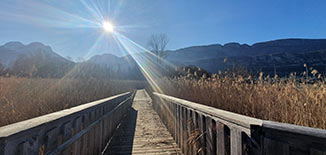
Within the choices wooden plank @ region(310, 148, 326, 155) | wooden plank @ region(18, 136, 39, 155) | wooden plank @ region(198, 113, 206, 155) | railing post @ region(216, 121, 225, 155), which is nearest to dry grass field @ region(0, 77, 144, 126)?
wooden plank @ region(18, 136, 39, 155)

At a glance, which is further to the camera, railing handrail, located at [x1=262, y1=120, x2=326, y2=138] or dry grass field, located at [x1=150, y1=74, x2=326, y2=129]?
dry grass field, located at [x1=150, y1=74, x2=326, y2=129]

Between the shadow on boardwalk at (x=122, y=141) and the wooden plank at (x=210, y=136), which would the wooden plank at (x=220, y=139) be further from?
the shadow on boardwalk at (x=122, y=141)

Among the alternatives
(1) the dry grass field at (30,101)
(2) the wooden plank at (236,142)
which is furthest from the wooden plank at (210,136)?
(1) the dry grass field at (30,101)

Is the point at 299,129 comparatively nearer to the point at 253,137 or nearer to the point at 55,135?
the point at 253,137

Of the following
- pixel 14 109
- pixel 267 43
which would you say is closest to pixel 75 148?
pixel 14 109

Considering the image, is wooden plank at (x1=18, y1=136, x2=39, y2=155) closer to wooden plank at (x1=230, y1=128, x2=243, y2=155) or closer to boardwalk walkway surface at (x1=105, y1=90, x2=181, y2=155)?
wooden plank at (x1=230, y1=128, x2=243, y2=155)

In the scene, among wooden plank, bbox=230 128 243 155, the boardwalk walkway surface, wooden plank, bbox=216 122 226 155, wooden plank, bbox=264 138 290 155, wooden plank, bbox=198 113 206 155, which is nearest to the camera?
wooden plank, bbox=264 138 290 155

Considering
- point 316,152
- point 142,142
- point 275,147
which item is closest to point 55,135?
point 275,147

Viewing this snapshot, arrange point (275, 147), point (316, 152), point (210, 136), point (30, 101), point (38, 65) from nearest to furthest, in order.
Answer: point (316, 152)
point (275, 147)
point (210, 136)
point (30, 101)
point (38, 65)

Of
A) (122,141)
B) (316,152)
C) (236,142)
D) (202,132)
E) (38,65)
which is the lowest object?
(122,141)

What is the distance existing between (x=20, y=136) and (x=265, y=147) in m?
1.34

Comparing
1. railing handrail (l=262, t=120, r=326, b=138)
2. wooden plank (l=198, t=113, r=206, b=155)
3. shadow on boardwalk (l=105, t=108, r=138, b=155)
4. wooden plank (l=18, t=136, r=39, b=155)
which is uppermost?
railing handrail (l=262, t=120, r=326, b=138)

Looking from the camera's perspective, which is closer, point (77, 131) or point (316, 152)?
point (316, 152)

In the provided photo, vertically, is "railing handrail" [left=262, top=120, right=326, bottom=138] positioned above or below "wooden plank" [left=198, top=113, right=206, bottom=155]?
above
